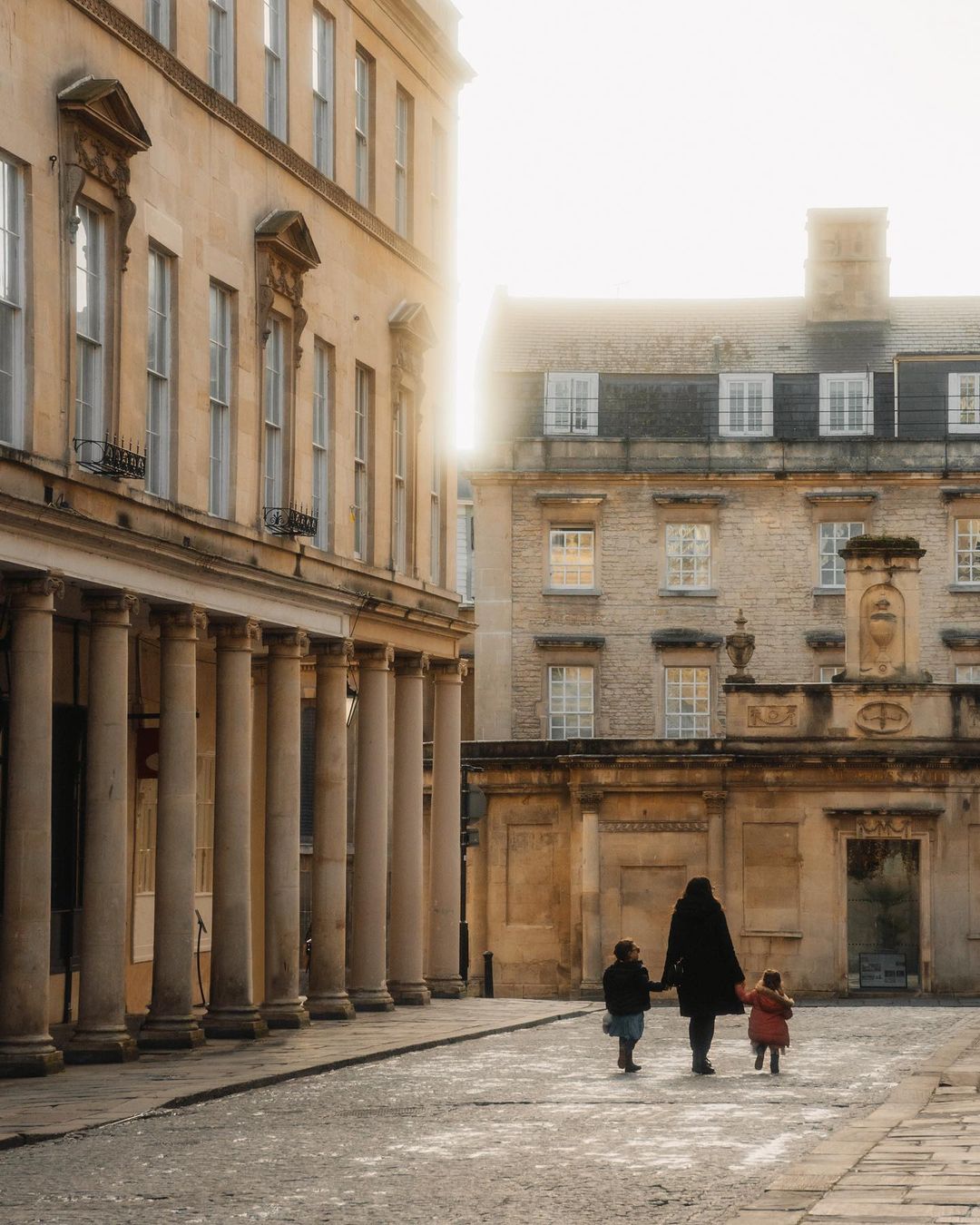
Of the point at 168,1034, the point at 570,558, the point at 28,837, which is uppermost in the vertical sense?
the point at 570,558

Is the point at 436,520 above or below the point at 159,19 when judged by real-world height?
below

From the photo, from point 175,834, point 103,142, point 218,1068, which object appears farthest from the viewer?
point 175,834

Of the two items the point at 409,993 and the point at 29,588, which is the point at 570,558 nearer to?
the point at 409,993

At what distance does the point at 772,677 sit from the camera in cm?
5647

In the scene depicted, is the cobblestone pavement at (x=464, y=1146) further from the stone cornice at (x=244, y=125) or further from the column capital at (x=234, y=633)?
the stone cornice at (x=244, y=125)

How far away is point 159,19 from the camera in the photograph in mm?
23594

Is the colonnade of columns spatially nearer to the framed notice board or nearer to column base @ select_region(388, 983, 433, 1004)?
column base @ select_region(388, 983, 433, 1004)

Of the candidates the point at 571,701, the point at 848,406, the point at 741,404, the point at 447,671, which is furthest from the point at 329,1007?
the point at 848,406

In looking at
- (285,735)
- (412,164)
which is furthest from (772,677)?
(285,735)

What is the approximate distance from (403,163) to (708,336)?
3050cm

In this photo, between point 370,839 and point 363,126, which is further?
point 363,126

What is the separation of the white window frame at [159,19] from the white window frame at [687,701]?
113ft

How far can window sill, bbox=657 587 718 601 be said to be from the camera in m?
56.8

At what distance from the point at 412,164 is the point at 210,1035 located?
44.8 ft
